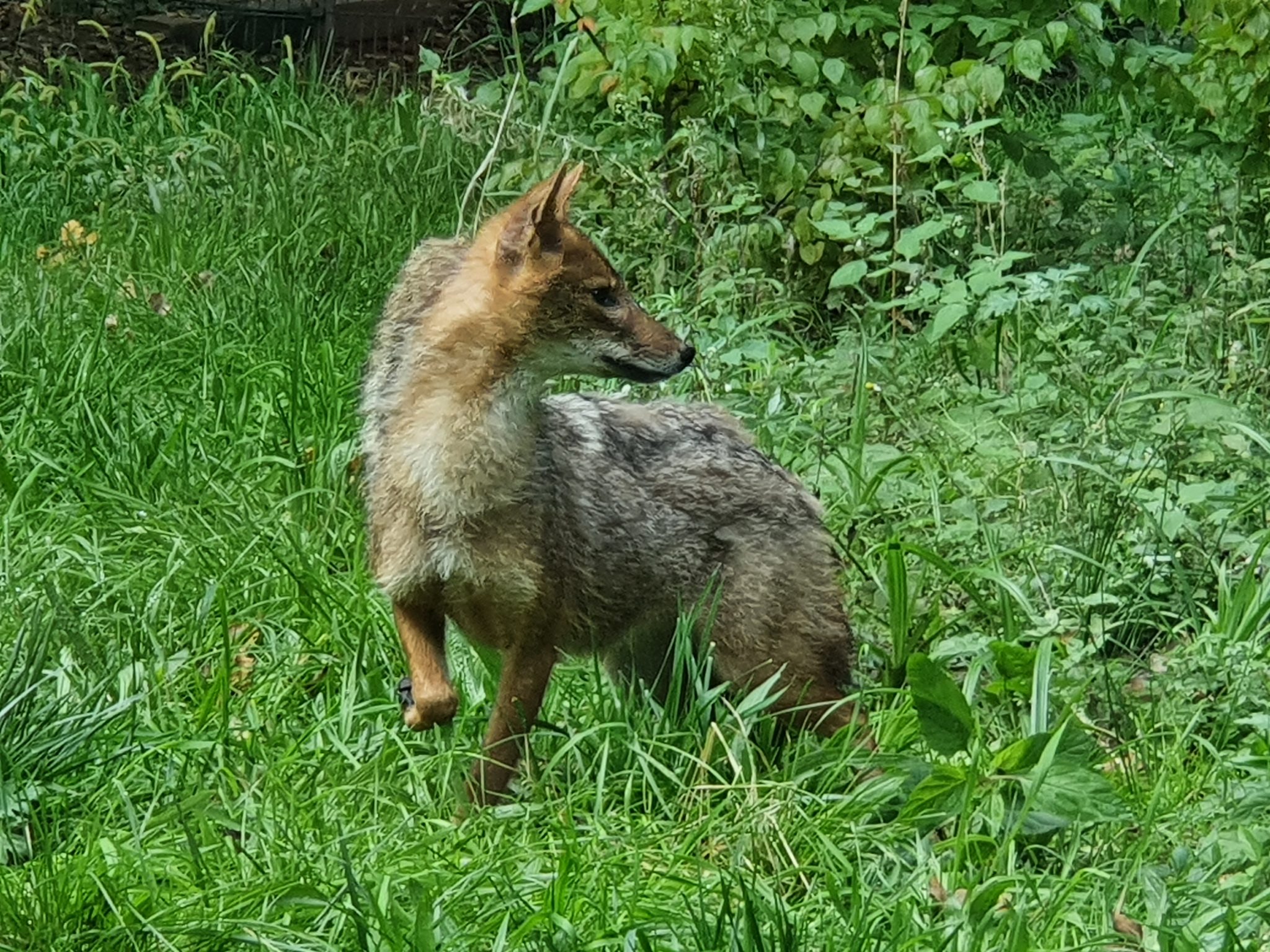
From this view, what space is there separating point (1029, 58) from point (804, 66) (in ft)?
2.53

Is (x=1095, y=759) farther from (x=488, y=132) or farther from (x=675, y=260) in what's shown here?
(x=488, y=132)

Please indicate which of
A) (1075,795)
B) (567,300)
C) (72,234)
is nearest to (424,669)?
(567,300)

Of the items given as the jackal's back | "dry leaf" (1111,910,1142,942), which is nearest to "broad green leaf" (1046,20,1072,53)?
the jackal's back

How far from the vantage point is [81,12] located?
10711 millimetres

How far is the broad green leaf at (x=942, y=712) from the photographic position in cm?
422

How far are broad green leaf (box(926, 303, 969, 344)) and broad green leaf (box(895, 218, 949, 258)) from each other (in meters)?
0.24

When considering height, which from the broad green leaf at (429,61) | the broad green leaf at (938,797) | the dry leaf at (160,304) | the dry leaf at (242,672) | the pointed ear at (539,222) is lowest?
→ the dry leaf at (160,304)

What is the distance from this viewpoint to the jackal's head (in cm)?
429

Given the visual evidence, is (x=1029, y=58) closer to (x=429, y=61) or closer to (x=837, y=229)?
(x=837, y=229)

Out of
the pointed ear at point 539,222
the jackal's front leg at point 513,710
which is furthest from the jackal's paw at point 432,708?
the pointed ear at point 539,222

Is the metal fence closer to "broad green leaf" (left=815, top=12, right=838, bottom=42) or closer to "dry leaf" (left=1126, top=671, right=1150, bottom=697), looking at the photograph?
"broad green leaf" (left=815, top=12, right=838, bottom=42)

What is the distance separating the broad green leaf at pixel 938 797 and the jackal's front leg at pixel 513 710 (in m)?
0.85

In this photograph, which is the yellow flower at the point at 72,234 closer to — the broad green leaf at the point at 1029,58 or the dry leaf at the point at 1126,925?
the broad green leaf at the point at 1029,58

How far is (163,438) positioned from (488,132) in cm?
280
